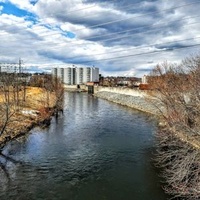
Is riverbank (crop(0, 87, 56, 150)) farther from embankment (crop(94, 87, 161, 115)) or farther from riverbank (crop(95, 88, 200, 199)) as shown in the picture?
embankment (crop(94, 87, 161, 115))

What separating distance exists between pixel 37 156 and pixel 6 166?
330cm

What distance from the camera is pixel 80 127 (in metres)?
40.4

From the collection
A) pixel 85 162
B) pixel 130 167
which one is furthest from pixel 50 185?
A: pixel 130 167

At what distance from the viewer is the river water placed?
19.2 meters

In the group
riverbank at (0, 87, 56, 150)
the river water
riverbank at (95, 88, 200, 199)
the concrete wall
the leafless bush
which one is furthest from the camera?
the concrete wall

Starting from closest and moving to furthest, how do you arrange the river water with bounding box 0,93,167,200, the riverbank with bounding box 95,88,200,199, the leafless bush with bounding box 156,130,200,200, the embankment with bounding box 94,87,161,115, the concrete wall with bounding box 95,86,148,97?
the leafless bush with bounding box 156,130,200,200 → the riverbank with bounding box 95,88,200,199 → the river water with bounding box 0,93,167,200 → the embankment with bounding box 94,87,161,115 → the concrete wall with bounding box 95,86,148,97

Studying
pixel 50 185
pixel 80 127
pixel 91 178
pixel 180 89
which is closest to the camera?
pixel 50 185

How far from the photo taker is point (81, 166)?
23.9 m

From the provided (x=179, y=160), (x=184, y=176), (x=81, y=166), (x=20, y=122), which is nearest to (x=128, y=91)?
(x=20, y=122)

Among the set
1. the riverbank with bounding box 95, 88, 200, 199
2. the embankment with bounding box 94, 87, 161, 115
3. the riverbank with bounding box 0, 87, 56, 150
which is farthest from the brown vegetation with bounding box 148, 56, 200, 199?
the embankment with bounding box 94, 87, 161, 115

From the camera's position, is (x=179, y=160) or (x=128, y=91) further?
(x=128, y=91)

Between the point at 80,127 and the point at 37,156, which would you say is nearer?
the point at 37,156

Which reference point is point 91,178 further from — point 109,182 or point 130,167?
point 130,167

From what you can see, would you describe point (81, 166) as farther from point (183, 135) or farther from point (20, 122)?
point (20, 122)
